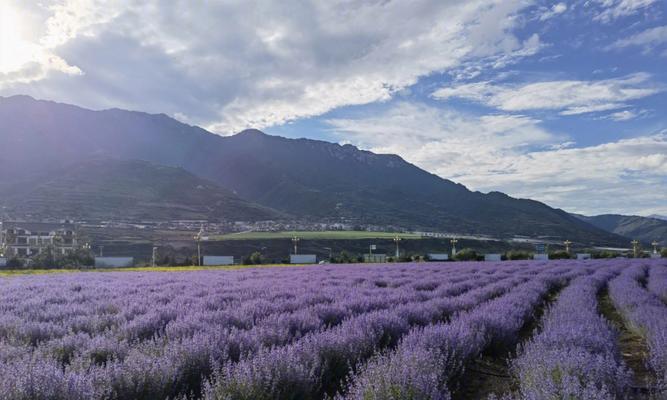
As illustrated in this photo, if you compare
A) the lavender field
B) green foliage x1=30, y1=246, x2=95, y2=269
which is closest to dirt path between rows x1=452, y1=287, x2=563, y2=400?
the lavender field

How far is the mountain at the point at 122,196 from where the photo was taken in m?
105

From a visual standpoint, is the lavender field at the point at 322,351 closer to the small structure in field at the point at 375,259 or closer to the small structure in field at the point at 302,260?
the small structure in field at the point at 302,260

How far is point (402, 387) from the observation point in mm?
3203

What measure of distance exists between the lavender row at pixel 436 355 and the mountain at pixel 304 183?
132 meters

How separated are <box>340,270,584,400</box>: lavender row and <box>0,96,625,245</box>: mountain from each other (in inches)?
5181

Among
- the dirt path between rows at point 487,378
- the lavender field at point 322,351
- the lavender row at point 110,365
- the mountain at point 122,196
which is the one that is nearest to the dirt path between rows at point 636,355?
the lavender field at point 322,351

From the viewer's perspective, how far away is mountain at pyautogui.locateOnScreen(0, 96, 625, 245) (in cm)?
14215

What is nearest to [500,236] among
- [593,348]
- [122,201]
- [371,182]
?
[371,182]

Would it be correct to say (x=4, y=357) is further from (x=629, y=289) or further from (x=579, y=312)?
(x=629, y=289)

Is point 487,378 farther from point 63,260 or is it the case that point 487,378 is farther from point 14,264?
point 63,260

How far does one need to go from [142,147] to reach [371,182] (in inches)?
3601

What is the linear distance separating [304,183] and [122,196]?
73.8m

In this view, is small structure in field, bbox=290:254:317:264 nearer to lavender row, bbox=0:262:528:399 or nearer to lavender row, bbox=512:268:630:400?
lavender row, bbox=0:262:528:399

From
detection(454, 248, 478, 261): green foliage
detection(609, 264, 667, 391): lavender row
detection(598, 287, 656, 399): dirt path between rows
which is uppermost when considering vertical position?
detection(609, 264, 667, 391): lavender row
